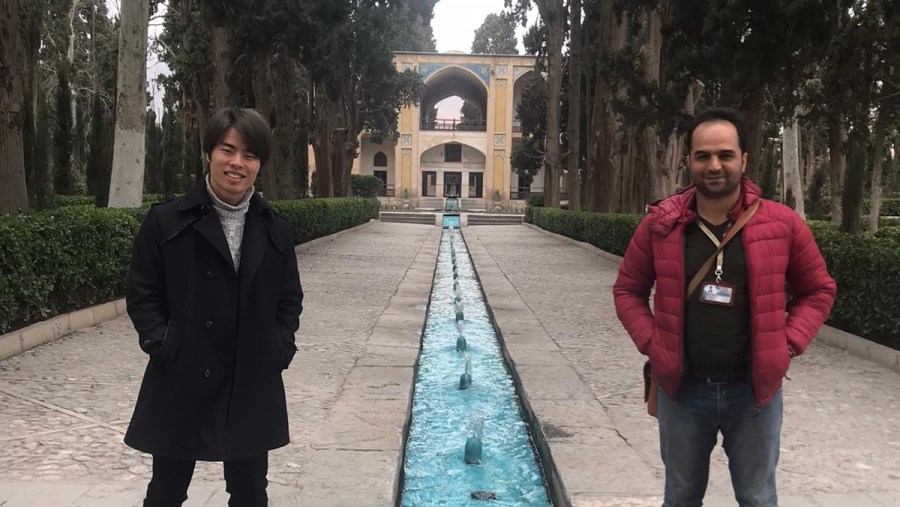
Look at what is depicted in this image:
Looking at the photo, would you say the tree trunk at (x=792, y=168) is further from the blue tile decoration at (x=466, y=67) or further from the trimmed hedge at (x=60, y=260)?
the blue tile decoration at (x=466, y=67)

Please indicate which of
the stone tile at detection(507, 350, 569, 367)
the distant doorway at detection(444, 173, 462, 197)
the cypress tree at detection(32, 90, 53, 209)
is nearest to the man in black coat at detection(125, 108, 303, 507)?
the stone tile at detection(507, 350, 569, 367)

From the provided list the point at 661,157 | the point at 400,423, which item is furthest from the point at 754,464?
the point at 661,157

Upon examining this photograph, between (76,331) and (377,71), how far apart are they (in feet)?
56.5

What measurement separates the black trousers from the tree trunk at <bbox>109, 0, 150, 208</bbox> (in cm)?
748

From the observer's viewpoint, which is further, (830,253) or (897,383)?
(830,253)

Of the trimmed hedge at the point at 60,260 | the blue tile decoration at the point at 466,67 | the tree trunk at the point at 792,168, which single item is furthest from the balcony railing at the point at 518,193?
the trimmed hedge at the point at 60,260

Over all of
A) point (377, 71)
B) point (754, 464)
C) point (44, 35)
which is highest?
point (44, 35)

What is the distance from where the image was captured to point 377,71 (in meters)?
22.2

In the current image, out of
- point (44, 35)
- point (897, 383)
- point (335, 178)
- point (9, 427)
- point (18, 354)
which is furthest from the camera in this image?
point (44, 35)

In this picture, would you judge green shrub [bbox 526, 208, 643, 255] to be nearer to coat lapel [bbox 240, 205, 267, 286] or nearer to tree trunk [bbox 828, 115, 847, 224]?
tree trunk [bbox 828, 115, 847, 224]

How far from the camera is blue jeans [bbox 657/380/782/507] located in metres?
1.98

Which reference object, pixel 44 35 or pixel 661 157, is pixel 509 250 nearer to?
pixel 661 157

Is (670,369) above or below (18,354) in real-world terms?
above

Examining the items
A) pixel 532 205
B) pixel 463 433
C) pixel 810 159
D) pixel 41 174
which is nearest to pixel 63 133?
pixel 41 174
